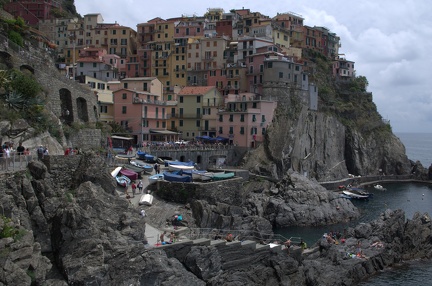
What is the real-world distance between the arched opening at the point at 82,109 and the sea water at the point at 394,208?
20.3 m

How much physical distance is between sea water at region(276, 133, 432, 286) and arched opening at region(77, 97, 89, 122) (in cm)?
2029

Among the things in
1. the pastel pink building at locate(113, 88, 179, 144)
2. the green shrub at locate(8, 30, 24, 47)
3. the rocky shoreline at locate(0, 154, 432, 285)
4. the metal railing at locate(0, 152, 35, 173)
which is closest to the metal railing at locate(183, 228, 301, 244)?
the rocky shoreline at locate(0, 154, 432, 285)

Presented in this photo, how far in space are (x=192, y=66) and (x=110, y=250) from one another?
215ft

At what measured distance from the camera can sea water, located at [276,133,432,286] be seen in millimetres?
36500

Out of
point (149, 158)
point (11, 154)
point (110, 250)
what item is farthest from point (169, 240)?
point (149, 158)

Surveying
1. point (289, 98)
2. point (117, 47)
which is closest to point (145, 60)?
point (117, 47)

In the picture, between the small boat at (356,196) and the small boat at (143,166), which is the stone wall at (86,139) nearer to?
the small boat at (143,166)

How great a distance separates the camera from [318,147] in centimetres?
8050

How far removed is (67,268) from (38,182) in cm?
592

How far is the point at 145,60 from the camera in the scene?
299 feet

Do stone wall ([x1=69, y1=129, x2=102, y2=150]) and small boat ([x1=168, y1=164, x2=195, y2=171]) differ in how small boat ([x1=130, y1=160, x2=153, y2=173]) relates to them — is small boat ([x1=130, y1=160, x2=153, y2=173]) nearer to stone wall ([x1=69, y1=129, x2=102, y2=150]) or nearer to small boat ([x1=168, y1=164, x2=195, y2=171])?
small boat ([x1=168, y1=164, x2=195, y2=171])

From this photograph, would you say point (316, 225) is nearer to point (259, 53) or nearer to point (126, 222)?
point (126, 222)

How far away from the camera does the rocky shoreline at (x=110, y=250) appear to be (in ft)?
74.5

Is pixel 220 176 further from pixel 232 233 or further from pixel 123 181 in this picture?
pixel 123 181
